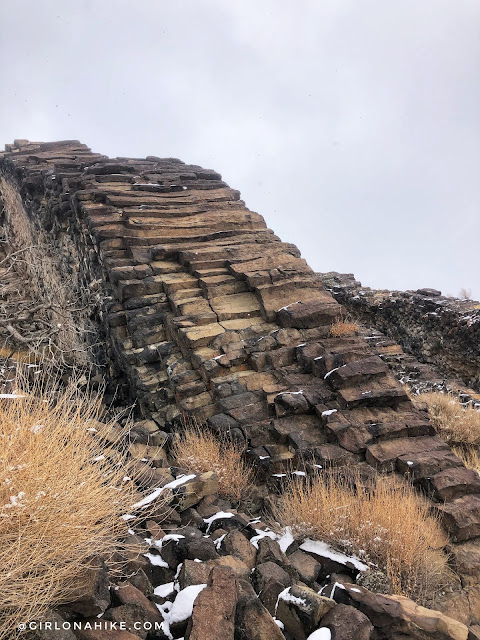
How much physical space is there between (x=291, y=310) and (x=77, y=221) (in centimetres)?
512

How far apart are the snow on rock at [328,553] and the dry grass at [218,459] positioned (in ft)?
4.17

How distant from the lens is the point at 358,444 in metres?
5.29

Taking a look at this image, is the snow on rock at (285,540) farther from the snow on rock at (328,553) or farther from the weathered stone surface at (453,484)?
the weathered stone surface at (453,484)

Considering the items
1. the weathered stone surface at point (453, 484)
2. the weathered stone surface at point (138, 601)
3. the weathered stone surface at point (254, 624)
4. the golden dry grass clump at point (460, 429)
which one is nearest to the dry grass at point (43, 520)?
the weathered stone surface at point (138, 601)

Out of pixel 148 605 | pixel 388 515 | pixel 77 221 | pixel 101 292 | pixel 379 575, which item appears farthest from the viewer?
pixel 77 221

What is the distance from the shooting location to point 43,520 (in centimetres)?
259

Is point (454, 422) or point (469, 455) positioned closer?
point (469, 455)

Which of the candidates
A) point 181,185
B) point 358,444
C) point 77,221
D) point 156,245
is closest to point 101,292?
point 156,245

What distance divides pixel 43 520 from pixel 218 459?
2.78 m

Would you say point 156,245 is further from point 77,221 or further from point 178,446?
point 178,446

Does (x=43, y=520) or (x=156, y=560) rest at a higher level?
(x=43, y=520)

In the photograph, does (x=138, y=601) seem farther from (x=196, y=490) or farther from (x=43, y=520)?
(x=196, y=490)

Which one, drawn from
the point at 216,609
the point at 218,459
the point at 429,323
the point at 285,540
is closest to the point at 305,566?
the point at 285,540

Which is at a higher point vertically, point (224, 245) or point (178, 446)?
point (224, 245)
